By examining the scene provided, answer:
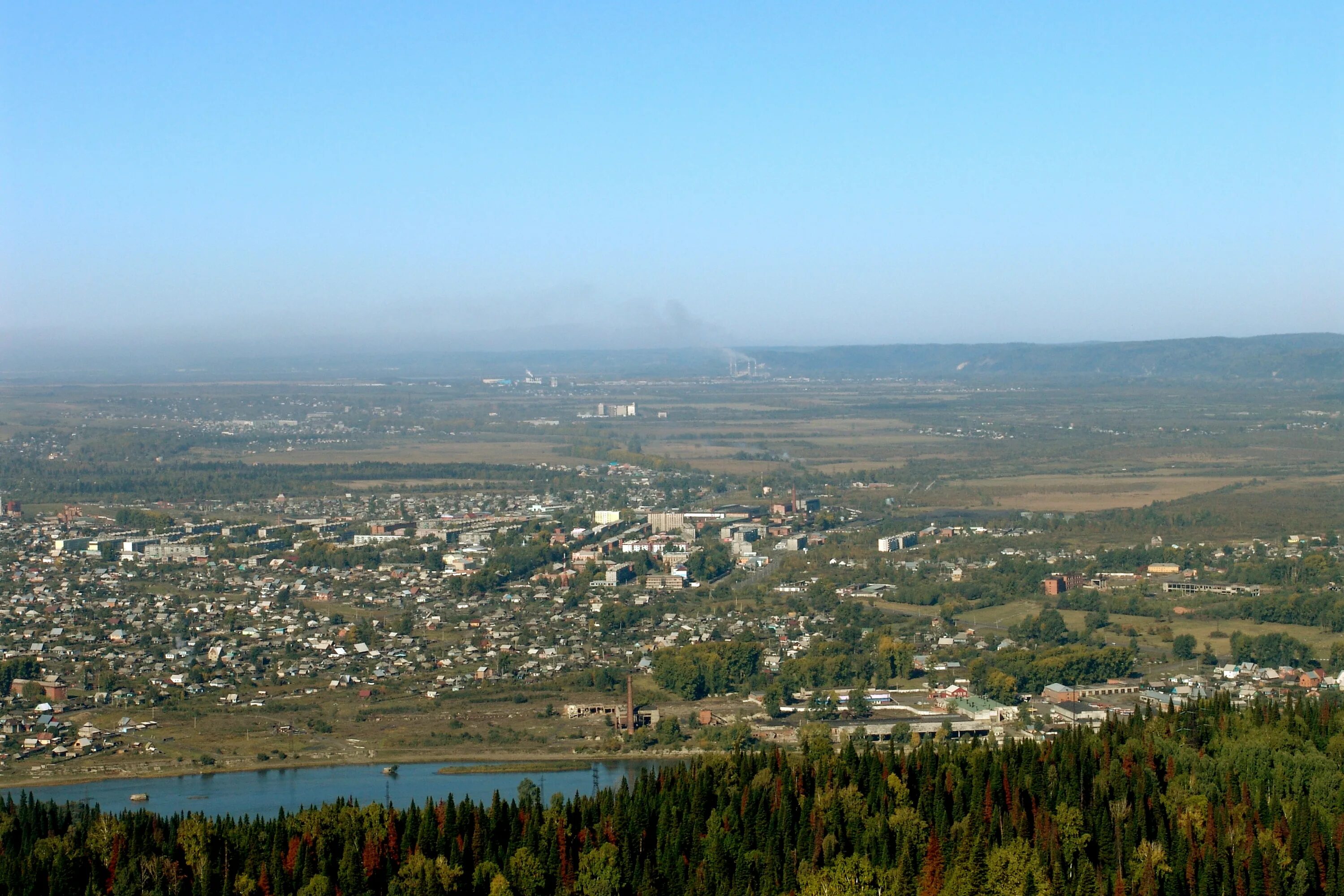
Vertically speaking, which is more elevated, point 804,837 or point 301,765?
point 804,837

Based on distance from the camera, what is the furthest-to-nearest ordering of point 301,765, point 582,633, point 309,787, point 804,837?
1. point 582,633
2. point 301,765
3. point 309,787
4. point 804,837

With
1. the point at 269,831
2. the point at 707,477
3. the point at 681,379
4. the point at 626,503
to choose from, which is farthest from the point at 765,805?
the point at 681,379

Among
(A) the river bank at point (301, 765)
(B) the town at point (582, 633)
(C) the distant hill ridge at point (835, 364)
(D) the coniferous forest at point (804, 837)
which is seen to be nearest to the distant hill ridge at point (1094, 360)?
(C) the distant hill ridge at point (835, 364)

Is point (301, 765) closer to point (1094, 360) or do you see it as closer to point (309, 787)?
point (309, 787)

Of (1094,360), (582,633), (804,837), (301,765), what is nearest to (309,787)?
(301,765)

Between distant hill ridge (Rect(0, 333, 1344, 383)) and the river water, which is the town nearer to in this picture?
the river water

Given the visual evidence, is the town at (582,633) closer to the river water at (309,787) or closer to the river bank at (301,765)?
the river bank at (301,765)

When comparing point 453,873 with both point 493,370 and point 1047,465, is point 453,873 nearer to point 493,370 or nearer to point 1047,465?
point 1047,465
